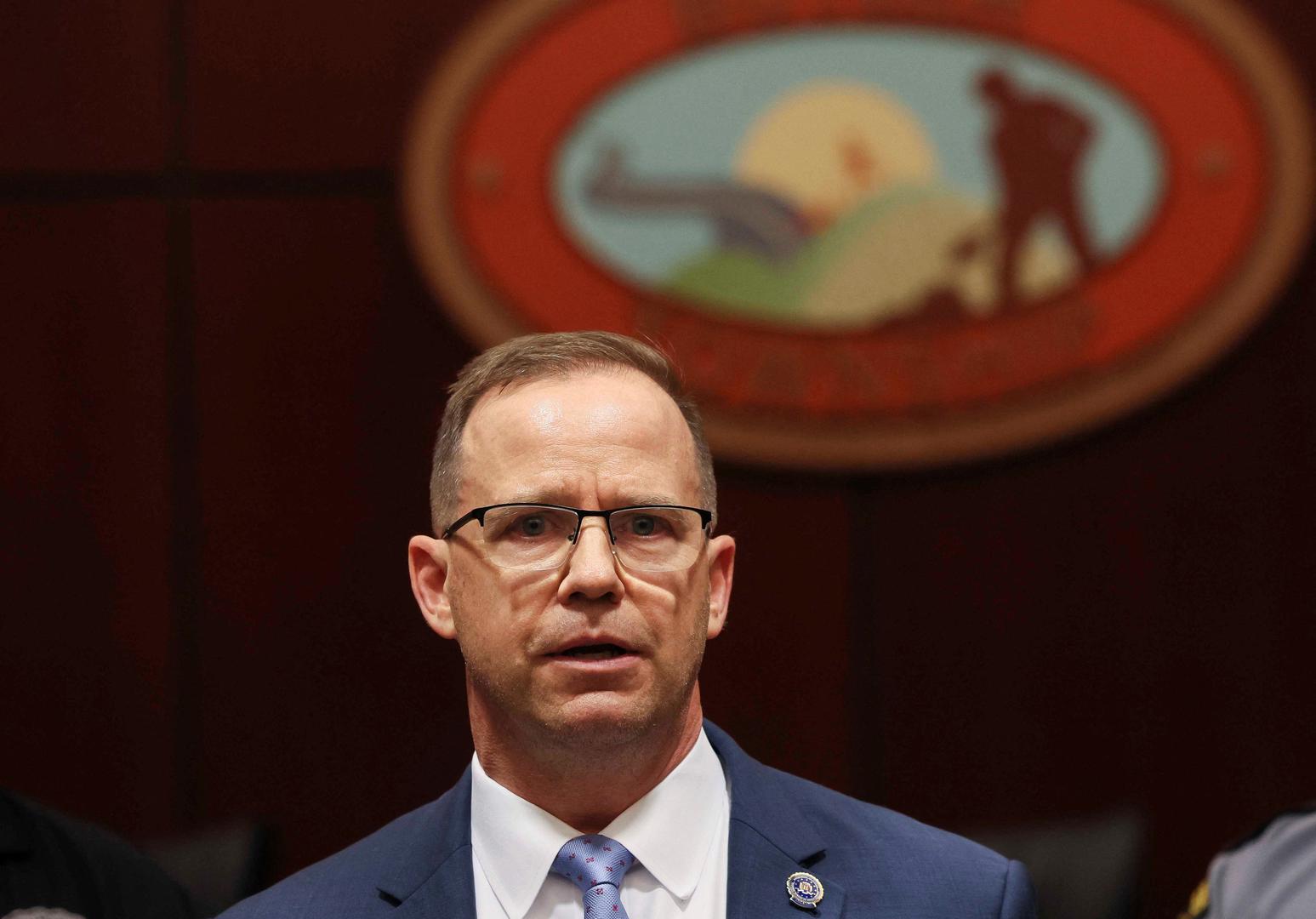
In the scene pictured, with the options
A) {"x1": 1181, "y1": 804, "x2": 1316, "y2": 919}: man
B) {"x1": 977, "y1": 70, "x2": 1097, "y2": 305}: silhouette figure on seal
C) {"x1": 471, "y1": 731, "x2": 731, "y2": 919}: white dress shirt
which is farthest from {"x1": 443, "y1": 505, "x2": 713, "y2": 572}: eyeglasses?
{"x1": 977, "y1": 70, "x2": 1097, "y2": 305}: silhouette figure on seal

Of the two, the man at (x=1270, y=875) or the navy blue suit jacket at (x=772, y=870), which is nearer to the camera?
the man at (x=1270, y=875)

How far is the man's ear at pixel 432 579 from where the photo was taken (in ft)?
5.84

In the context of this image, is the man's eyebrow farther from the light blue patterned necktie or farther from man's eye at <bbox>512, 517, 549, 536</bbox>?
the light blue patterned necktie

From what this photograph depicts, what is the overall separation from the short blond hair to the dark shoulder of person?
65 cm

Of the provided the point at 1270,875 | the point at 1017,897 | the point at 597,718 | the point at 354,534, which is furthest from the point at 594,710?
the point at 354,534

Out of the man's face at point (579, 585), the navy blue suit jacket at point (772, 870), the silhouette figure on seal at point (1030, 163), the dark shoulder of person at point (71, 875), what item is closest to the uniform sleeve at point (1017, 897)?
the navy blue suit jacket at point (772, 870)

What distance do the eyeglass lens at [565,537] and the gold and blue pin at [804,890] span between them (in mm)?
360

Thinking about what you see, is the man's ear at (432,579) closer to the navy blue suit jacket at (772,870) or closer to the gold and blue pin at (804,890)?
the navy blue suit jacket at (772,870)

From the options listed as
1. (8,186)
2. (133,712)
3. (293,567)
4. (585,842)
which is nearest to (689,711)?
(585,842)

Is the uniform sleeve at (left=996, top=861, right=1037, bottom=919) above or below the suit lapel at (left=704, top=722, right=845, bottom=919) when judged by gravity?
below

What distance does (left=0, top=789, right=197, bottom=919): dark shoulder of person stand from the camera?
→ 1.94 m

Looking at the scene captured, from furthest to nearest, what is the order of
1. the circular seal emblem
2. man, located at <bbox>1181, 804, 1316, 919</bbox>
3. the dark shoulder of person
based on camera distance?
the circular seal emblem → the dark shoulder of person → man, located at <bbox>1181, 804, 1316, 919</bbox>

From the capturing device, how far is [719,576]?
182 cm

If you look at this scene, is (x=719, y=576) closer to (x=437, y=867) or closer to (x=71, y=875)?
(x=437, y=867)
